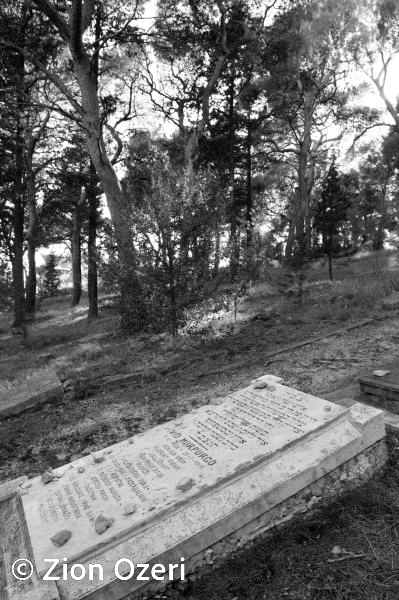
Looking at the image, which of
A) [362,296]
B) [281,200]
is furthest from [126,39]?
[281,200]

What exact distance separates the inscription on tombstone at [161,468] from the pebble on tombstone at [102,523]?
0.06ft

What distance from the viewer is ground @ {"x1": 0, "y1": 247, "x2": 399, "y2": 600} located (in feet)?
7.29

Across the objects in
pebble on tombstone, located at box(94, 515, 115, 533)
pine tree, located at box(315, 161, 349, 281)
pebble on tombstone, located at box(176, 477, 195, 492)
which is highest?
pine tree, located at box(315, 161, 349, 281)

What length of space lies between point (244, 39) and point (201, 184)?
888cm

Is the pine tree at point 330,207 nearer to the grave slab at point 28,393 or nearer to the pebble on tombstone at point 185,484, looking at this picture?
the grave slab at point 28,393

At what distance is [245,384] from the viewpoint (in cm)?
571

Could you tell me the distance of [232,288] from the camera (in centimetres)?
859

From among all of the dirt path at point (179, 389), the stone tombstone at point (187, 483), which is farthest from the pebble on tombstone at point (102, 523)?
the dirt path at point (179, 389)

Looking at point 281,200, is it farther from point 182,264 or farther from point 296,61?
point 182,264

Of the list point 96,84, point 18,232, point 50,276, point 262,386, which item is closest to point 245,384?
point 262,386

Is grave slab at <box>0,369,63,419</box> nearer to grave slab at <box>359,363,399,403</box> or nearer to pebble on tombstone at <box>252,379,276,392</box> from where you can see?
pebble on tombstone at <box>252,379,276,392</box>

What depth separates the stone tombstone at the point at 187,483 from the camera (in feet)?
7.24

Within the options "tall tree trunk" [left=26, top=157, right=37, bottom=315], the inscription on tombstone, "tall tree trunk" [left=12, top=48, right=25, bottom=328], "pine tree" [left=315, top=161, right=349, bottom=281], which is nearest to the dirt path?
the inscription on tombstone

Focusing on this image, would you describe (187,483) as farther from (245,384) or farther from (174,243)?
(174,243)
